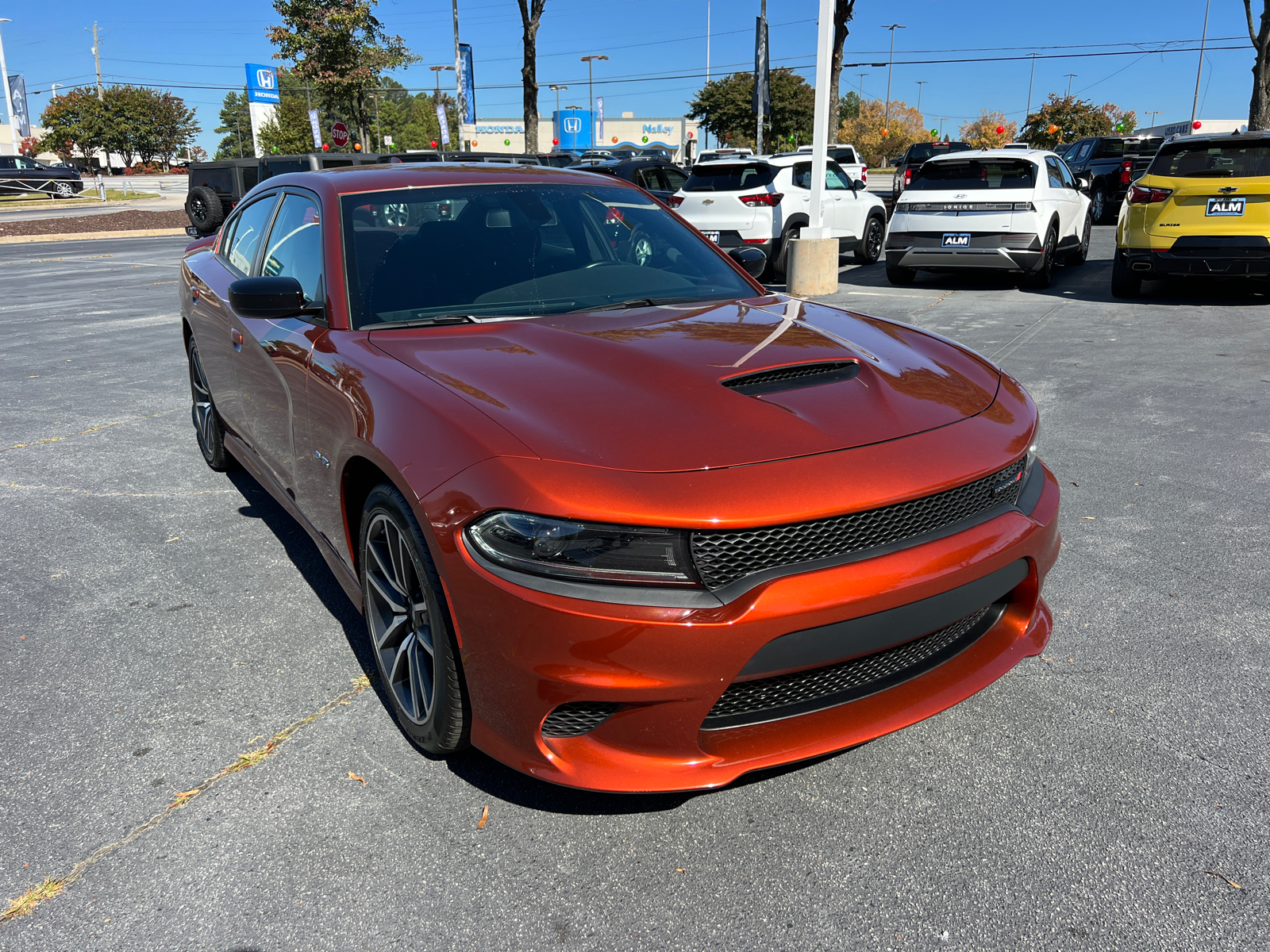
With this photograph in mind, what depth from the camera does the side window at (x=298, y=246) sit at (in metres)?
3.26

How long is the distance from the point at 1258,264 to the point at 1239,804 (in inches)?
329

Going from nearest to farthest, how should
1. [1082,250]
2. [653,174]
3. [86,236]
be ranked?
1. [1082,250]
2. [653,174]
3. [86,236]

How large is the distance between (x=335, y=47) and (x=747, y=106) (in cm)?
4149

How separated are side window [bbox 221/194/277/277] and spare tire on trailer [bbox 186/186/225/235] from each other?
1260 cm

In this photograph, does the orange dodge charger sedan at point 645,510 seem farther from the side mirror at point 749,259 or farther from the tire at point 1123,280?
the tire at point 1123,280

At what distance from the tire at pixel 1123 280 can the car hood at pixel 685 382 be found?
27.3 ft

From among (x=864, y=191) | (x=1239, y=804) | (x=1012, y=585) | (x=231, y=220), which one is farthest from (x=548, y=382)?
(x=864, y=191)

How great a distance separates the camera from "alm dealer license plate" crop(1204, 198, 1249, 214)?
8.71 meters

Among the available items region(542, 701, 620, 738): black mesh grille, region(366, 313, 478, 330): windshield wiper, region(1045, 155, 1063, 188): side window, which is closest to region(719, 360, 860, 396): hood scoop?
region(542, 701, 620, 738): black mesh grille

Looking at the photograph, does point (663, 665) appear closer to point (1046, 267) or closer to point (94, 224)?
point (1046, 267)

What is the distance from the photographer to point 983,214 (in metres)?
10.6

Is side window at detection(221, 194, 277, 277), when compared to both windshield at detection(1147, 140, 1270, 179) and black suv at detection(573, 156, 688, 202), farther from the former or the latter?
black suv at detection(573, 156, 688, 202)

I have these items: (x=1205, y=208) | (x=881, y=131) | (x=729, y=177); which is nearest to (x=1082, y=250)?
(x=1205, y=208)

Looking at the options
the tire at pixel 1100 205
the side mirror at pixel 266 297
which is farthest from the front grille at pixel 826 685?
the tire at pixel 1100 205
